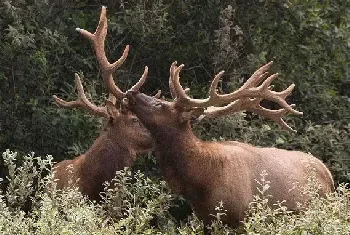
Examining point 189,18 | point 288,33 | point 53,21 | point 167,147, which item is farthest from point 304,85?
point 167,147

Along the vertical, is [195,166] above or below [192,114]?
below

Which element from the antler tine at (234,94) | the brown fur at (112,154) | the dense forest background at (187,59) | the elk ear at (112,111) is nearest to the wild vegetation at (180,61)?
the dense forest background at (187,59)

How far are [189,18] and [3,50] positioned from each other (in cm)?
241

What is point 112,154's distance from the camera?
8.95 m

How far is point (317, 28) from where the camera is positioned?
11.6 m

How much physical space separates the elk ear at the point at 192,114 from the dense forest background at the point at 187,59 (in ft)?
7.89

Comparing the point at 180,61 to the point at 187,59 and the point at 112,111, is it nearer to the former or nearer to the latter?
the point at 187,59

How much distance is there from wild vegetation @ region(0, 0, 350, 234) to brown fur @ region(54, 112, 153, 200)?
837mm

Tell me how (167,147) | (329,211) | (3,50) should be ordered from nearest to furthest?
(329,211) → (167,147) → (3,50)

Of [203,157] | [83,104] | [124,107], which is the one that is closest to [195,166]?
[203,157]

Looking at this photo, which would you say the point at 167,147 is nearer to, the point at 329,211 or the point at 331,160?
the point at 329,211

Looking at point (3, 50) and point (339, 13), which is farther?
point (339, 13)

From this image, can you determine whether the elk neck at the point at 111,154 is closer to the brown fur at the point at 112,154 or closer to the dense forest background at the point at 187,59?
the brown fur at the point at 112,154

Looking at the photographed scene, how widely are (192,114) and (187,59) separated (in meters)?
3.47
